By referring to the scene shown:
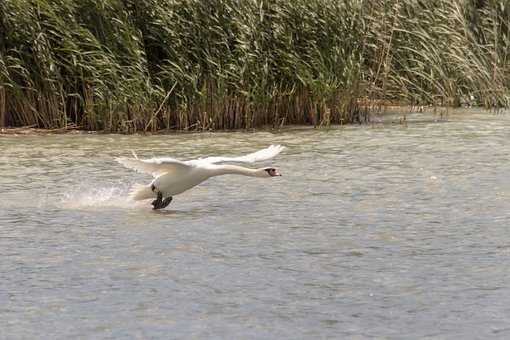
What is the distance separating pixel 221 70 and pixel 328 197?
4.31 meters

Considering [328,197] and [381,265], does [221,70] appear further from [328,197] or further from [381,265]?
[381,265]

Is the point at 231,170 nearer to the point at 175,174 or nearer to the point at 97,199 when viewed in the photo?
the point at 175,174

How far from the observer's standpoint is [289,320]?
5.27 meters

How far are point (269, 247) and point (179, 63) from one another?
606cm

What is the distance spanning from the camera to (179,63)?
501 inches

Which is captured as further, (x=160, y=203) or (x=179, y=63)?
(x=179, y=63)

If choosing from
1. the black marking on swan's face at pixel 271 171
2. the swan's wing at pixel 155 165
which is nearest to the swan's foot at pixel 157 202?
the swan's wing at pixel 155 165

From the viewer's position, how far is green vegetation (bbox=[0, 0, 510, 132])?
12461 millimetres

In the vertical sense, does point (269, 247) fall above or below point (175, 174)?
below

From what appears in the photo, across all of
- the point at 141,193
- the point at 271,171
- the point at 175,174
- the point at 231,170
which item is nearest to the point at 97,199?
the point at 141,193

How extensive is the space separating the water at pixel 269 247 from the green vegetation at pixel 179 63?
114 cm

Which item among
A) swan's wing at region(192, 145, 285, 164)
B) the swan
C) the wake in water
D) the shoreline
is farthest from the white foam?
the shoreline

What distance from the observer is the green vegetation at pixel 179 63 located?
12461mm

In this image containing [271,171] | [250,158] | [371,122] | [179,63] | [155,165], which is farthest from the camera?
[371,122]
